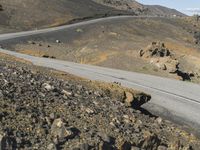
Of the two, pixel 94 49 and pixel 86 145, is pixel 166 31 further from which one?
pixel 86 145

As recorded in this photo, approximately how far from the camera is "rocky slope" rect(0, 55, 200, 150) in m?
8.45

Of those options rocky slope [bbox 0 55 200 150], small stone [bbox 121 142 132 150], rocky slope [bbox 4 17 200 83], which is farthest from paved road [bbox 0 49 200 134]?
rocky slope [bbox 4 17 200 83]

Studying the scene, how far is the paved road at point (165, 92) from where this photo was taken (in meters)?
14.4

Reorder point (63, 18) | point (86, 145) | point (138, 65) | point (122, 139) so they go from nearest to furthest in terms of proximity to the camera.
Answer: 1. point (86, 145)
2. point (122, 139)
3. point (138, 65)
4. point (63, 18)

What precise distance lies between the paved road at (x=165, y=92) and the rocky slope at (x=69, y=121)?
6.52 ft

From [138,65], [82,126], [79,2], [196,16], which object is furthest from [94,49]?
[196,16]

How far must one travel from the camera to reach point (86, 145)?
8.50 meters

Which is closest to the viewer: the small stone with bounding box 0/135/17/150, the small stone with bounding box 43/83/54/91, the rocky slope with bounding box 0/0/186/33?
the small stone with bounding box 0/135/17/150

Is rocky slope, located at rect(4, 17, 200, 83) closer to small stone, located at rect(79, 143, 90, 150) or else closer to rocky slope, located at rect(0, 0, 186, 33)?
rocky slope, located at rect(0, 0, 186, 33)

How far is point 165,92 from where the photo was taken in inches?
698

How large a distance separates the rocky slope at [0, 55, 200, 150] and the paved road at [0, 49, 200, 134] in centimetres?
199

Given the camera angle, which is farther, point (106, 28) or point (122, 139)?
point (106, 28)

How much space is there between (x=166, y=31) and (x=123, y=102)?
5997 cm

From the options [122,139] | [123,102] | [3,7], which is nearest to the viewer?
[122,139]
